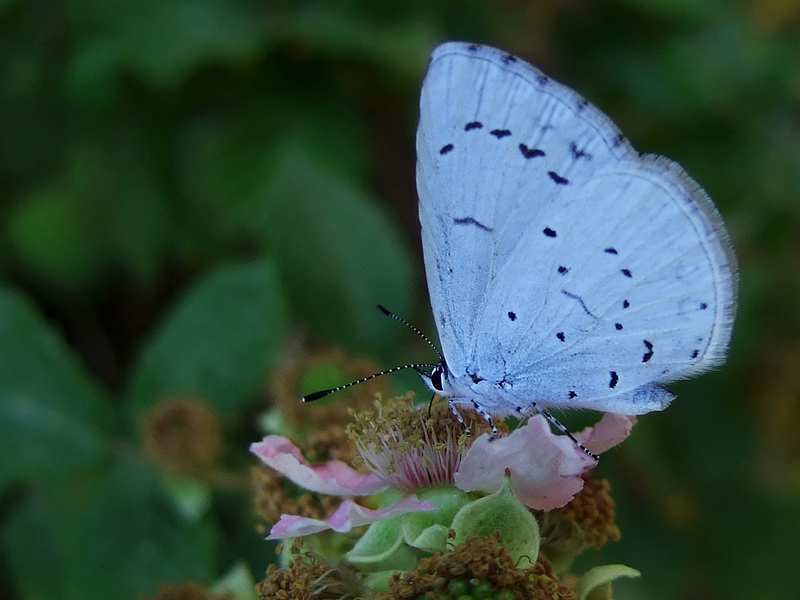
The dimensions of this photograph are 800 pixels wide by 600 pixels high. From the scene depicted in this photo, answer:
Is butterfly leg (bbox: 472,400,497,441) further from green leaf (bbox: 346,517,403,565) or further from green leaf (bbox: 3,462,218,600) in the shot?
green leaf (bbox: 3,462,218,600)

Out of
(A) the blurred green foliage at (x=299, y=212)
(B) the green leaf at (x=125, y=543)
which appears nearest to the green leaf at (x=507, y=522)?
(B) the green leaf at (x=125, y=543)

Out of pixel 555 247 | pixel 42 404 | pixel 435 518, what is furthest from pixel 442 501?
pixel 42 404

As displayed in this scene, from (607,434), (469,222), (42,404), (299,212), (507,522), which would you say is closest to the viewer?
(507,522)

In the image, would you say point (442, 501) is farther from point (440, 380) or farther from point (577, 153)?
point (577, 153)

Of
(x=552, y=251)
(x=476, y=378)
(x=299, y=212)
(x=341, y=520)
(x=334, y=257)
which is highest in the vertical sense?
(x=299, y=212)

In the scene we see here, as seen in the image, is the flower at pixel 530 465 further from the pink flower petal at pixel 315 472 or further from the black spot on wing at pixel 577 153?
the black spot on wing at pixel 577 153

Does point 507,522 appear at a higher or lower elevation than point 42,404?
lower

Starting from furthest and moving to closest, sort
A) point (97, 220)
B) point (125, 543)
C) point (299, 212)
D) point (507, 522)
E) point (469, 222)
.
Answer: point (97, 220), point (299, 212), point (125, 543), point (469, 222), point (507, 522)

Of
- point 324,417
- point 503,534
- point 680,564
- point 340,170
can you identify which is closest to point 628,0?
point 340,170
